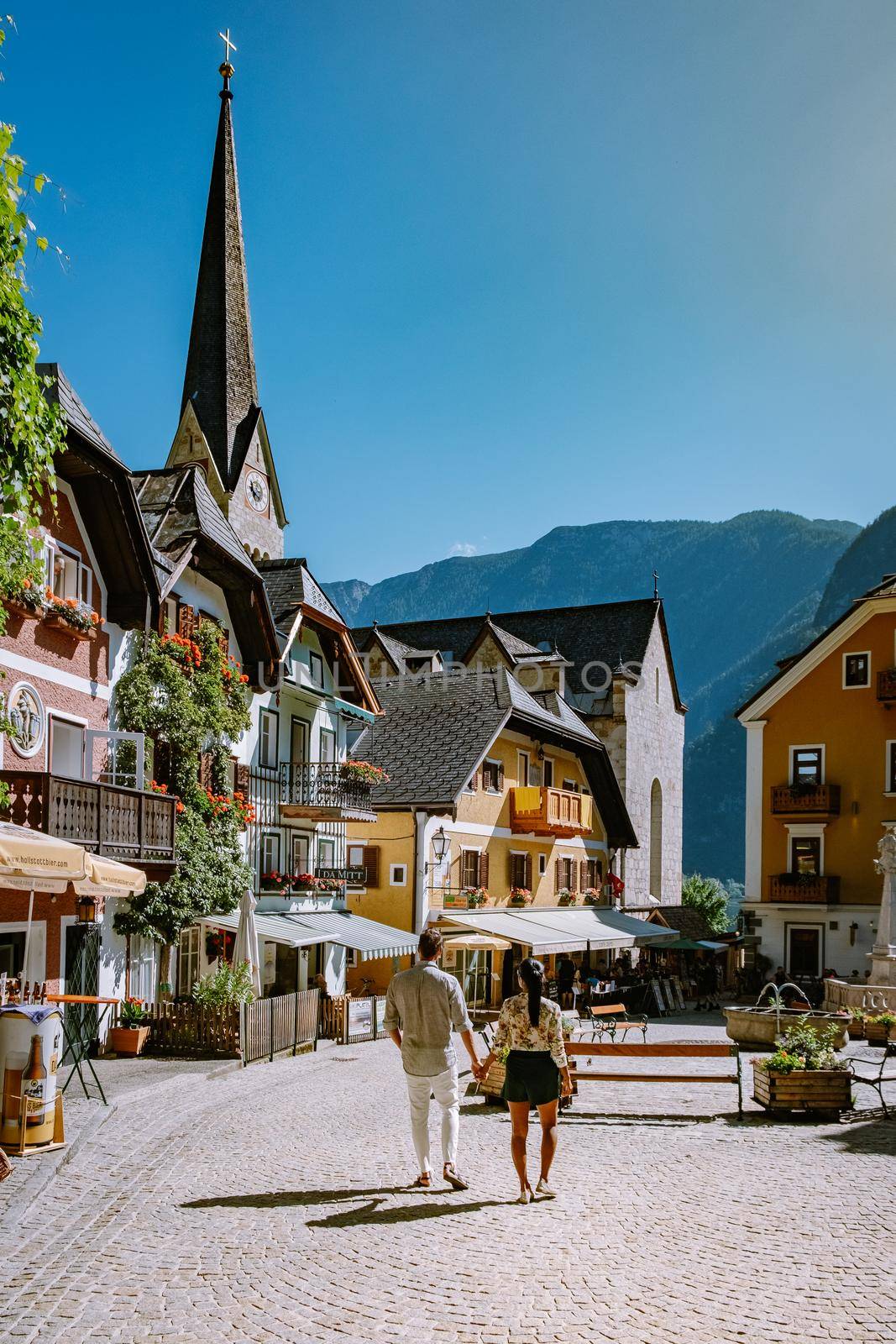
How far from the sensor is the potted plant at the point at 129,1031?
1927 centimetres

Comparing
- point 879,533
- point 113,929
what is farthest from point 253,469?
point 879,533

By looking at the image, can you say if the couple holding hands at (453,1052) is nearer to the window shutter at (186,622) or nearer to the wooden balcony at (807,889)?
the window shutter at (186,622)

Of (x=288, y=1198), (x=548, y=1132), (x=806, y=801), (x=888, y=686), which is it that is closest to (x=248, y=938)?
(x=288, y=1198)

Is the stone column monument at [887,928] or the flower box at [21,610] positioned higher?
the flower box at [21,610]

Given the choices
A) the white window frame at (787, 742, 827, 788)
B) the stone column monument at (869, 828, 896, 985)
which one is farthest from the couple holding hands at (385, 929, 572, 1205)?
the white window frame at (787, 742, 827, 788)

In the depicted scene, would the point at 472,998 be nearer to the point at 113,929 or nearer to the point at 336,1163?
the point at 113,929

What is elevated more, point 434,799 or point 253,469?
point 253,469

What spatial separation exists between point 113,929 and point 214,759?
4519 millimetres

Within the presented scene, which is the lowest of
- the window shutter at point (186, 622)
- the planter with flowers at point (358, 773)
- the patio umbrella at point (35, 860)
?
the patio umbrella at point (35, 860)

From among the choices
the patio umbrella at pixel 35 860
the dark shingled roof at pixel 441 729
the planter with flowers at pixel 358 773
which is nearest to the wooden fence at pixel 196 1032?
the patio umbrella at pixel 35 860

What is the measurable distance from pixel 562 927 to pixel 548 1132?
983 inches

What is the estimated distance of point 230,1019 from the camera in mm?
19312

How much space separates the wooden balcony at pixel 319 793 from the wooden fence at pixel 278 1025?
612 centimetres

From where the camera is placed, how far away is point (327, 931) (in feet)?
86.2
